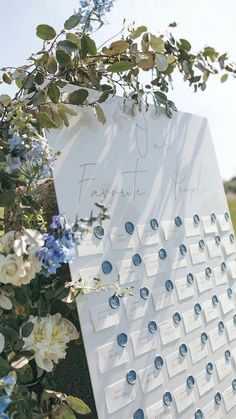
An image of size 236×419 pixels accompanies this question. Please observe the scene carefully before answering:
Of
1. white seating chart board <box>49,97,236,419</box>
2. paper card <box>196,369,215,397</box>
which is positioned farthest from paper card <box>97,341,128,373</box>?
paper card <box>196,369,215,397</box>

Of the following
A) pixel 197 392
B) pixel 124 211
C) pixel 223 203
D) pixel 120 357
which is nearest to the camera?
pixel 120 357

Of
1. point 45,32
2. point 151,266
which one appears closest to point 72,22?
point 45,32

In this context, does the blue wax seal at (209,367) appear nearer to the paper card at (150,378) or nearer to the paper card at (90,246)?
the paper card at (150,378)

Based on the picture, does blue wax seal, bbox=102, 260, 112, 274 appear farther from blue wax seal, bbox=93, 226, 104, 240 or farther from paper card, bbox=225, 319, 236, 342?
paper card, bbox=225, 319, 236, 342

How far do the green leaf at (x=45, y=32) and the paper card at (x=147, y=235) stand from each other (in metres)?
0.47

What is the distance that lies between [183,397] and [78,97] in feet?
2.45

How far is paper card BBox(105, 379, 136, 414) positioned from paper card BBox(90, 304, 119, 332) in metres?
0.12

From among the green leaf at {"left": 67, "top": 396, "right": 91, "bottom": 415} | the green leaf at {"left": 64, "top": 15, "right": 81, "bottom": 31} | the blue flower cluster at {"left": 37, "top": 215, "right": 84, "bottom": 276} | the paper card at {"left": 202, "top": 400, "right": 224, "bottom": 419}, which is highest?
the green leaf at {"left": 64, "top": 15, "right": 81, "bottom": 31}

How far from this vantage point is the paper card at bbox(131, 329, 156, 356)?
1.24 metres

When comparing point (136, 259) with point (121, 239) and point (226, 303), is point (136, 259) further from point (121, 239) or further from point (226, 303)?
point (226, 303)

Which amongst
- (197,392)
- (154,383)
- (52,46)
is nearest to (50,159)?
(52,46)

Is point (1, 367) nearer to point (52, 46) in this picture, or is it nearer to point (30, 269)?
point (30, 269)

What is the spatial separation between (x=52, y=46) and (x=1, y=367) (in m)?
0.66

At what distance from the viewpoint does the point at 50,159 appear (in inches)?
41.7
